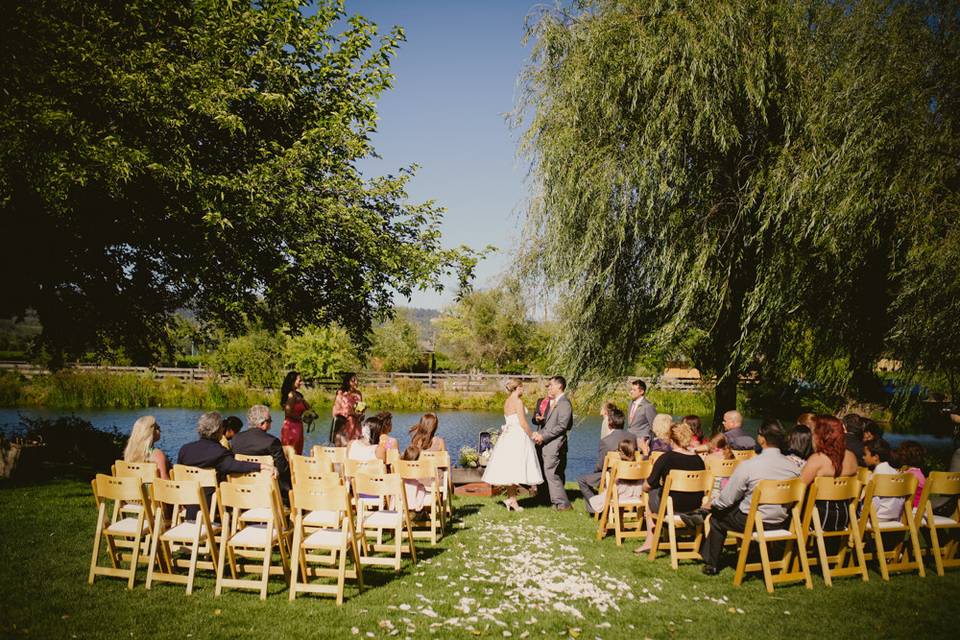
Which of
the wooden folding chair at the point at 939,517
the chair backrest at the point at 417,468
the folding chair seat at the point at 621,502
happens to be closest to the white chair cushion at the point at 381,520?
the chair backrest at the point at 417,468

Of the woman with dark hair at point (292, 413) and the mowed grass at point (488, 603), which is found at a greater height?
the woman with dark hair at point (292, 413)

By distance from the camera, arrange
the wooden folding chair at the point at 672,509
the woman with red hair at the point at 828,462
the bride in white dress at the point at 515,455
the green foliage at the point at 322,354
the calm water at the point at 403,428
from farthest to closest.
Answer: the green foliage at the point at 322,354 → the calm water at the point at 403,428 → the bride in white dress at the point at 515,455 → the wooden folding chair at the point at 672,509 → the woman with red hair at the point at 828,462

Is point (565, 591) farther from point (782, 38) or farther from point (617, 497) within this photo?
point (782, 38)

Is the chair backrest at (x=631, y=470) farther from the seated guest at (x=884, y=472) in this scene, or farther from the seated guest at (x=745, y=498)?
the seated guest at (x=884, y=472)

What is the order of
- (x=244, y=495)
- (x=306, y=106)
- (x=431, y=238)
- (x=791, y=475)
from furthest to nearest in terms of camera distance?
(x=431, y=238) → (x=306, y=106) → (x=791, y=475) → (x=244, y=495)

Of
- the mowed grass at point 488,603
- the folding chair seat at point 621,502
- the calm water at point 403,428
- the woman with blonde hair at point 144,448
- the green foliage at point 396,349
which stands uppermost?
the green foliage at point 396,349

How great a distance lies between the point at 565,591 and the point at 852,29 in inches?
360

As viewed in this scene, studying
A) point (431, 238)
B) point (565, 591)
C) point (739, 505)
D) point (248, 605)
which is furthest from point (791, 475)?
point (431, 238)

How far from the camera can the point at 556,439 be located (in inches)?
370

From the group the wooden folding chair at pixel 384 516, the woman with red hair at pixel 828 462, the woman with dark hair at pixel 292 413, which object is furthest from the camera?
the woman with dark hair at pixel 292 413

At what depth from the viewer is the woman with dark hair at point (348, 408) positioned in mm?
10164

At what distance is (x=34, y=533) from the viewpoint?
696cm

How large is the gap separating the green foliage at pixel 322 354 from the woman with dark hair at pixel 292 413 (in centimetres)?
3163

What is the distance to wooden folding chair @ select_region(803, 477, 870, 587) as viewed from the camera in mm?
5875
